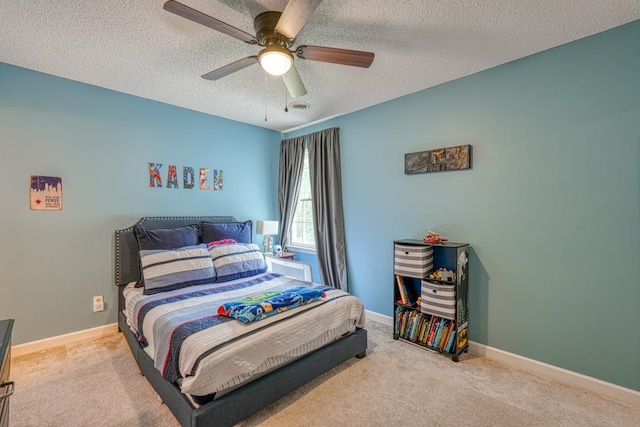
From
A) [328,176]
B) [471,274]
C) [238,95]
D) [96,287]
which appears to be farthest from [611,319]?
A: [96,287]

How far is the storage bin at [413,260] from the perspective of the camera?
2713 millimetres

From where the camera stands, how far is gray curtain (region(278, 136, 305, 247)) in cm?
430

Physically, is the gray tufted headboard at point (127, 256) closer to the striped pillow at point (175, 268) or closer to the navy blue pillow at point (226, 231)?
the striped pillow at point (175, 268)

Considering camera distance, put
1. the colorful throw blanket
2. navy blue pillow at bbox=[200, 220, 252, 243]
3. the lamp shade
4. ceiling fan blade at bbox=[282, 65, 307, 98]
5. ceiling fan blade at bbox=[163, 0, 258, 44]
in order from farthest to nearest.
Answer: the lamp shade, navy blue pillow at bbox=[200, 220, 252, 243], ceiling fan blade at bbox=[282, 65, 307, 98], the colorful throw blanket, ceiling fan blade at bbox=[163, 0, 258, 44]

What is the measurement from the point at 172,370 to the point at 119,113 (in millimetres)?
2724

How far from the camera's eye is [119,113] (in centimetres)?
307

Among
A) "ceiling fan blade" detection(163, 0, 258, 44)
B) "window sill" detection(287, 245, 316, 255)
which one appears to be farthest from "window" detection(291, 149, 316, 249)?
"ceiling fan blade" detection(163, 0, 258, 44)

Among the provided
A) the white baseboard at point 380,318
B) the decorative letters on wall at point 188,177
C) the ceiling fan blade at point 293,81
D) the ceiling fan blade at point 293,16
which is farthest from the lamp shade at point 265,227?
the ceiling fan blade at point 293,16

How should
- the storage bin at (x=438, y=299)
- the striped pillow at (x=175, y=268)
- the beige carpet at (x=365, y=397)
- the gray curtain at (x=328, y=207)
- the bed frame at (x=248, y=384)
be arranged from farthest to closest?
1. the gray curtain at (x=328, y=207)
2. the striped pillow at (x=175, y=268)
3. the storage bin at (x=438, y=299)
4. the beige carpet at (x=365, y=397)
5. the bed frame at (x=248, y=384)

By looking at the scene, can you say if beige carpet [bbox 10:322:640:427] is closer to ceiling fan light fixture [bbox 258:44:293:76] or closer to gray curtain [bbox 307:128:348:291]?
gray curtain [bbox 307:128:348:291]

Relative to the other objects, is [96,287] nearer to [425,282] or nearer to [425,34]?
[425,282]

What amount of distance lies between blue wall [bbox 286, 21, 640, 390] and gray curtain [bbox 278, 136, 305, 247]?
169 cm

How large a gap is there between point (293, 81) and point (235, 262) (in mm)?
A: 1913

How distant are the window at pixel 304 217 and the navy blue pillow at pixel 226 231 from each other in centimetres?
81
